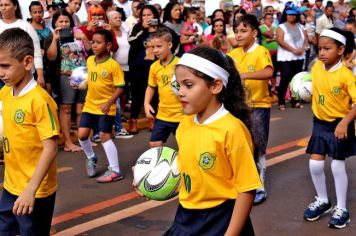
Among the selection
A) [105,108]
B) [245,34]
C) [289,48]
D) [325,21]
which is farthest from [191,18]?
[325,21]

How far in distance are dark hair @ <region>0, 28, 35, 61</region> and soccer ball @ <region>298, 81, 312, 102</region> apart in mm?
2884

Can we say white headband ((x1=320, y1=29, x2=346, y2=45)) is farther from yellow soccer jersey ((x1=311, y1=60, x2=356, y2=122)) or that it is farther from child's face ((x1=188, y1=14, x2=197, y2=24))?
child's face ((x1=188, y1=14, x2=197, y2=24))

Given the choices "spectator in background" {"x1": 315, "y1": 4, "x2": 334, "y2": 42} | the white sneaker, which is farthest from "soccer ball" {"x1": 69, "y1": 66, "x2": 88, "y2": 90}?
"spectator in background" {"x1": 315, "y1": 4, "x2": 334, "y2": 42}

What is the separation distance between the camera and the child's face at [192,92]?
319 centimetres

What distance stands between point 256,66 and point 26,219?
10.0ft

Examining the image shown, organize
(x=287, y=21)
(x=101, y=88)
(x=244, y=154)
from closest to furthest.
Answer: (x=244, y=154)
(x=101, y=88)
(x=287, y=21)

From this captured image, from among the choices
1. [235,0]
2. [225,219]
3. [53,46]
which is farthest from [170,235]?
[235,0]

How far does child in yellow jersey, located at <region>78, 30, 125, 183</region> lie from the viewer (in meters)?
7.19

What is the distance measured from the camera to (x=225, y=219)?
329 centimetres

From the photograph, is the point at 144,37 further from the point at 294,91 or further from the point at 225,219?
the point at 225,219

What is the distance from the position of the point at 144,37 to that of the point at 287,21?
367 centimetres

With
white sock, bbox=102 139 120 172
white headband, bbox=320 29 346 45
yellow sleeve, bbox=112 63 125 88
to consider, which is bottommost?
white sock, bbox=102 139 120 172

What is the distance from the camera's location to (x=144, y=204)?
6.32 metres

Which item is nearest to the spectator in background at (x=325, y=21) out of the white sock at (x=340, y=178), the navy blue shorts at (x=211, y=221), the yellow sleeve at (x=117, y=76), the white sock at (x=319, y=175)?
the yellow sleeve at (x=117, y=76)
